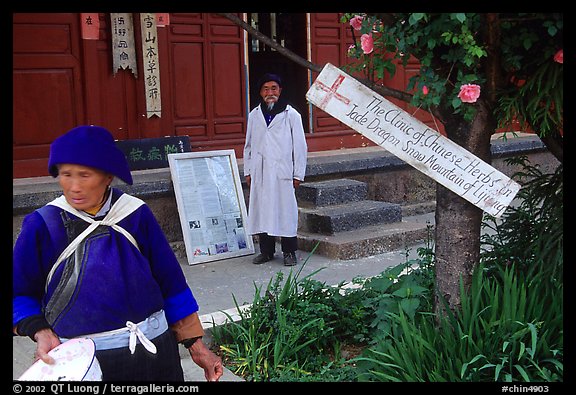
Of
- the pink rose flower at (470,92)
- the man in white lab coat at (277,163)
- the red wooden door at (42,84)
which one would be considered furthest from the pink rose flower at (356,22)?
the red wooden door at (42,84)

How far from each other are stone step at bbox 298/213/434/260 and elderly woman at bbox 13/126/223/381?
4.54m

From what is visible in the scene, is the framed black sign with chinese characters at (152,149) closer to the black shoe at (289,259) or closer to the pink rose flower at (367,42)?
the black shoe at (289,259)

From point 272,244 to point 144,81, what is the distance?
242cm

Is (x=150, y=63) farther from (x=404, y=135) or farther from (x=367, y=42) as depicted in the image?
(x=404, y=135)

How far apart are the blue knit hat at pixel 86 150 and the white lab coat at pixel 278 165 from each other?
4356mm

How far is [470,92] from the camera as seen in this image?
324 centimetres

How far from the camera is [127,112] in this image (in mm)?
7875

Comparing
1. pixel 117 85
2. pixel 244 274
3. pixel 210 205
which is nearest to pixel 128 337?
pixel 244 274

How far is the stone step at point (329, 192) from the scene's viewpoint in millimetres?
7898

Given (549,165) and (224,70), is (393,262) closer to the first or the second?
(224,70)

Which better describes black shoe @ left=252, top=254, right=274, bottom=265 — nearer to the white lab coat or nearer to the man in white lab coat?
the man in white lab coat
